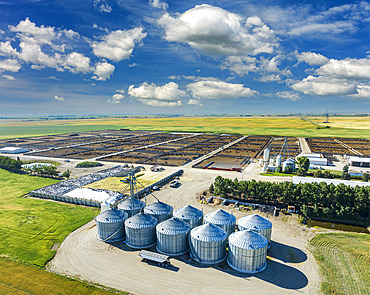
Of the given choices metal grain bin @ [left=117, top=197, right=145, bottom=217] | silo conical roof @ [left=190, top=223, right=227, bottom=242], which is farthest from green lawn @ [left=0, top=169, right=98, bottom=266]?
silo conical roof @ [left=190, top=223, right=227, bottom=242]

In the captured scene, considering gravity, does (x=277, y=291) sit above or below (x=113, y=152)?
below

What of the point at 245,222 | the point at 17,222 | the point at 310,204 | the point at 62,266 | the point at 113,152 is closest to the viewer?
the point at 62,266

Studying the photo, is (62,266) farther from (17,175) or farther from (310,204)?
(17,175)

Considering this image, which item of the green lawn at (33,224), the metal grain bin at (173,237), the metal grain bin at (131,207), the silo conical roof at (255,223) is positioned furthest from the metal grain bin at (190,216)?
the green lawn at (33,224)

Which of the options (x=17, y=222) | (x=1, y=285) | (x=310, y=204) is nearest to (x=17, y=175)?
(x=17, y=222)

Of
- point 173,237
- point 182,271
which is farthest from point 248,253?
point 173,237

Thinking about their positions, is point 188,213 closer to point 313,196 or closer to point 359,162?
point 313,196

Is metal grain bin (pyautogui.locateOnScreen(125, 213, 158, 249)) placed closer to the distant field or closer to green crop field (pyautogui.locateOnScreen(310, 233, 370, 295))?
the distant field
